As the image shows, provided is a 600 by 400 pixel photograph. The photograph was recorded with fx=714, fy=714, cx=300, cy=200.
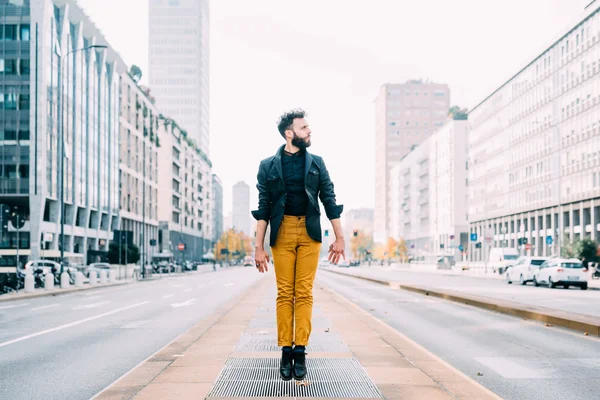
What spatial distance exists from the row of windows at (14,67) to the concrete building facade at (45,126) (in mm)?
76

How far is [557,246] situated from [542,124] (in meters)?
14.9

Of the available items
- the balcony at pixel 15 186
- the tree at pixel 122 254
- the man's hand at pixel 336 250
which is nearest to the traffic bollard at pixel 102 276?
the balcony at pixel 15 186

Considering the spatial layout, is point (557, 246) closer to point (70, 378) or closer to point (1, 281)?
point (1, 281)

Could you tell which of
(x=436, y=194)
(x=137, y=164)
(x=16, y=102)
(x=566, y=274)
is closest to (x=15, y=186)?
(x=16, y=102)

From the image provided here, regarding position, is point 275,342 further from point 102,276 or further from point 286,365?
point 102,276

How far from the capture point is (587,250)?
48.5 metres

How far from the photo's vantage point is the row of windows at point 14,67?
2292 inches

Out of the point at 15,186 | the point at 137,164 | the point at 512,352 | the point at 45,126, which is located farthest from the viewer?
the point at 137,164

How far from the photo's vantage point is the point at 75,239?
67812mm

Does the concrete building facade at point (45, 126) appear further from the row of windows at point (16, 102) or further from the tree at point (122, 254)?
the tree at point (122, 254)

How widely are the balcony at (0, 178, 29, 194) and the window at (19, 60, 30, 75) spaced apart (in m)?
8.78

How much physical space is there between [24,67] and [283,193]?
58.0 metres

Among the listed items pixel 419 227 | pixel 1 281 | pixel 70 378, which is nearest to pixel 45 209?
pixel 1 281

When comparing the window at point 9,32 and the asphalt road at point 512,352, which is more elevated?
the window at point 9,32
